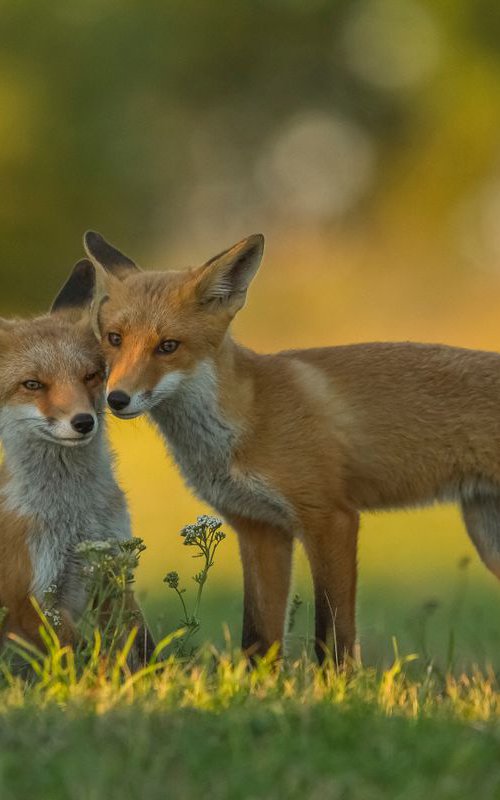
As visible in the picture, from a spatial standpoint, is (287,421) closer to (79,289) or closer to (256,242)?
(256,242)

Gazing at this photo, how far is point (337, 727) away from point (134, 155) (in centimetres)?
2428

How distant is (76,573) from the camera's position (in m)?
4.67

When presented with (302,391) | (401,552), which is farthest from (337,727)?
(401,552)

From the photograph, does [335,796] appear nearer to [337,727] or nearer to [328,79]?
[337,727]

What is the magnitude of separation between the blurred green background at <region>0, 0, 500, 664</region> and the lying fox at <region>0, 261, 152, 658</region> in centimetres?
1826

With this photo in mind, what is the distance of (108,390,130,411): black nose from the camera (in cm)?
436

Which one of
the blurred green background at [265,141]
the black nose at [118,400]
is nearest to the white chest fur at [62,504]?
the black nose at [118,400]

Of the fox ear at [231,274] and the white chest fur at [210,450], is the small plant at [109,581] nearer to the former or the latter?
the white chest fur at [210,450]

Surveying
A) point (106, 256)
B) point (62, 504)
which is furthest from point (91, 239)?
point (62, 504)

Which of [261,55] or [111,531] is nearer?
[111,531]

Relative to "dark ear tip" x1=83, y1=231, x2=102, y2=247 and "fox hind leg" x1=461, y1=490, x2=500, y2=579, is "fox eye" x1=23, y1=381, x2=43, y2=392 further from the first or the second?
"fox hind leg" x1=461, y1=490, x2=500, y2=579

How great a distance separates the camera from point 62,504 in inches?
186

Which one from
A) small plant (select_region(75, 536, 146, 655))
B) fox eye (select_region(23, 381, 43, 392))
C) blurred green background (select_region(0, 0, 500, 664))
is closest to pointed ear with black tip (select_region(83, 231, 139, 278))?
fox eye (select_region(23, 381, 43, 392))

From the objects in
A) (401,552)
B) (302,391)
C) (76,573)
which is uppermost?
(302,391)
